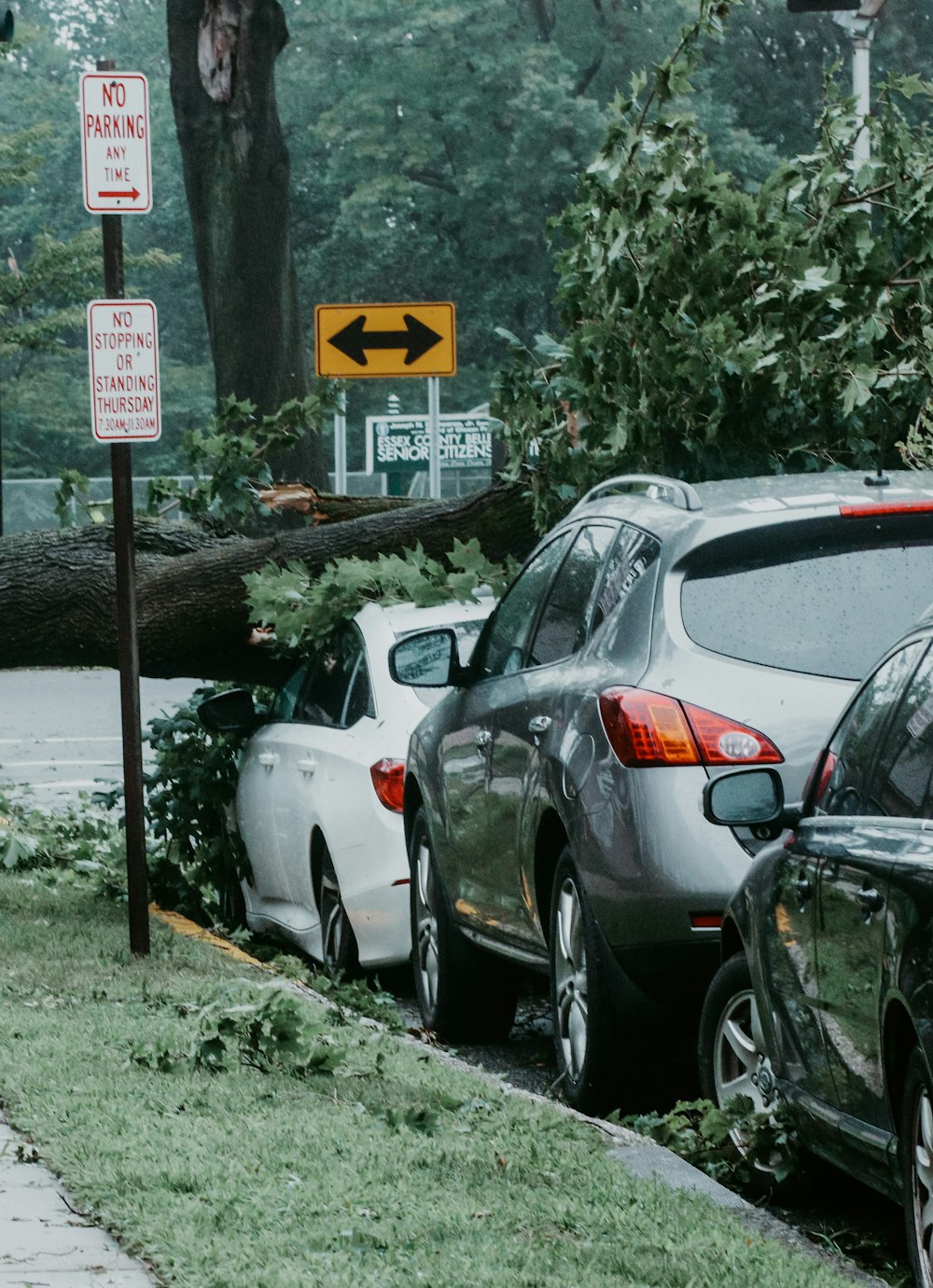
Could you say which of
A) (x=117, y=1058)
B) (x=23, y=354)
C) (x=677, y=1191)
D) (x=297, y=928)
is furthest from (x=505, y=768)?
(x=23, y=354)

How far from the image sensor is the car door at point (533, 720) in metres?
6.59

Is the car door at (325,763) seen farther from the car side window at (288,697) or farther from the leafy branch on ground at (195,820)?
the leafy branch on ground at (195,820)

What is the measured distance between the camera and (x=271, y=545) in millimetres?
11211

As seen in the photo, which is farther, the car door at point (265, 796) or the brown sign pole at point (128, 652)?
the car door at point (265, 796)

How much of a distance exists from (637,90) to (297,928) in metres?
3.92

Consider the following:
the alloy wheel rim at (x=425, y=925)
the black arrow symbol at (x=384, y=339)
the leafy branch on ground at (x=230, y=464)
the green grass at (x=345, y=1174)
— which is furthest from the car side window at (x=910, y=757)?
the black arrow symbol at (x=384, y=339)

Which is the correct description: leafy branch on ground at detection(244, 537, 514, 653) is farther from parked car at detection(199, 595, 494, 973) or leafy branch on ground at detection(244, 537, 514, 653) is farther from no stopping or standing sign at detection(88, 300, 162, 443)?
no stopping or standing sign at detection(88, 300, 162, 443)

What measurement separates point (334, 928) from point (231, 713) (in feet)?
5.47

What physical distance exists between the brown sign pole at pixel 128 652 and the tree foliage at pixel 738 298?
6.97 ft

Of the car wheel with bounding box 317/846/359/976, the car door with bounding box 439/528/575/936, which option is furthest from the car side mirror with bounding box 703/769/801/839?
the car wheel with bounding box 317/846/359/976

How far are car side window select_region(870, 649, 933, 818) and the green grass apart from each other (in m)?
0.91

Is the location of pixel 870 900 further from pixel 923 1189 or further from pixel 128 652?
pixel 128 652

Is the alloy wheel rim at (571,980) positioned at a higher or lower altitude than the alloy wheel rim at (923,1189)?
lower

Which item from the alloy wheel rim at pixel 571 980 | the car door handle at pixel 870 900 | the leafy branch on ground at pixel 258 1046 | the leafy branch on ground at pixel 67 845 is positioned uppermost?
the car door handle at pixel 870 900
